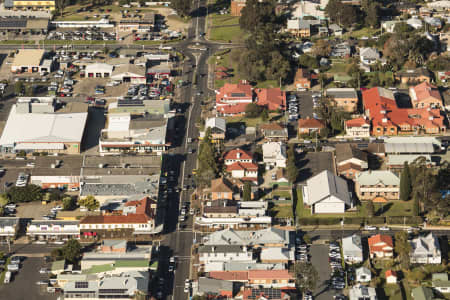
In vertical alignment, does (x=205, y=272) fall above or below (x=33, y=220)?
below

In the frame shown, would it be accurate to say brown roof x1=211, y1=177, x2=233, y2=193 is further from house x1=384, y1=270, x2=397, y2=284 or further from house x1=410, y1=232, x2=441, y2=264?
house x1=410, y1=232, x2=441, y2=264

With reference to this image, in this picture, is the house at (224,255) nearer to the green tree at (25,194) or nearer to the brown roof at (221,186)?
the brown roof at (221,186)

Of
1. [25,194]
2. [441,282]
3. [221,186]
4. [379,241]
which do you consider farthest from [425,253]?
[25,194]

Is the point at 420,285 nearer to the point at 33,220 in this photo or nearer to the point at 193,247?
the point at 193,247

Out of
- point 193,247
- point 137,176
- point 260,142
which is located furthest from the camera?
point 260,142

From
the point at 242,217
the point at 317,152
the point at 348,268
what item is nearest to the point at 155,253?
the point at 242,217

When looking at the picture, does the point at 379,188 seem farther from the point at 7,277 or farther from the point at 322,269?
the point at 7,277

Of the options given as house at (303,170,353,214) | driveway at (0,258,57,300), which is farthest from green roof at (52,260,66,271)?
house at (303,170,353,214)
